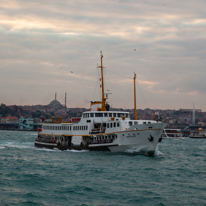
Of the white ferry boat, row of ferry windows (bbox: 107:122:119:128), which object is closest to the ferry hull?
the white ferry boat

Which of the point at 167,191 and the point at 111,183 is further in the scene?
the point at 111,183

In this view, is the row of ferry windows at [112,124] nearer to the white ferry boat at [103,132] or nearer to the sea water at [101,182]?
the white ferry boat at [103,132]

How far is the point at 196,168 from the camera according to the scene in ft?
102

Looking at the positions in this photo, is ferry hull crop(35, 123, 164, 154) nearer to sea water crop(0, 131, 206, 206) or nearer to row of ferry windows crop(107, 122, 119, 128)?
row of ferry windows crop(107, 122, 119, 128)

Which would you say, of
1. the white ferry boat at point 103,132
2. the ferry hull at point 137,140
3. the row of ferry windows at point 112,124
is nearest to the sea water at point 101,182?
the ferry hull at point 137,140

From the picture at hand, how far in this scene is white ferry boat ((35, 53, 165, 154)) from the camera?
121ft

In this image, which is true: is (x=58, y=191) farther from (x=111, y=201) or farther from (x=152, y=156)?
(x=152, y=156)

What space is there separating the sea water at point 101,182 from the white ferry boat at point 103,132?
3171 mm

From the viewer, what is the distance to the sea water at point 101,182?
741 inches

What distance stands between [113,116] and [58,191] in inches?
933

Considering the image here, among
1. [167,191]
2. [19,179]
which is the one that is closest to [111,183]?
[167,191]

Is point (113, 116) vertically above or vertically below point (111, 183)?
above

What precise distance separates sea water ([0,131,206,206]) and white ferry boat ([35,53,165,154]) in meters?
3.17

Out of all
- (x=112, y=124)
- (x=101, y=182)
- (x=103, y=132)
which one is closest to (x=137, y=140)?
(x=112, y=124)
